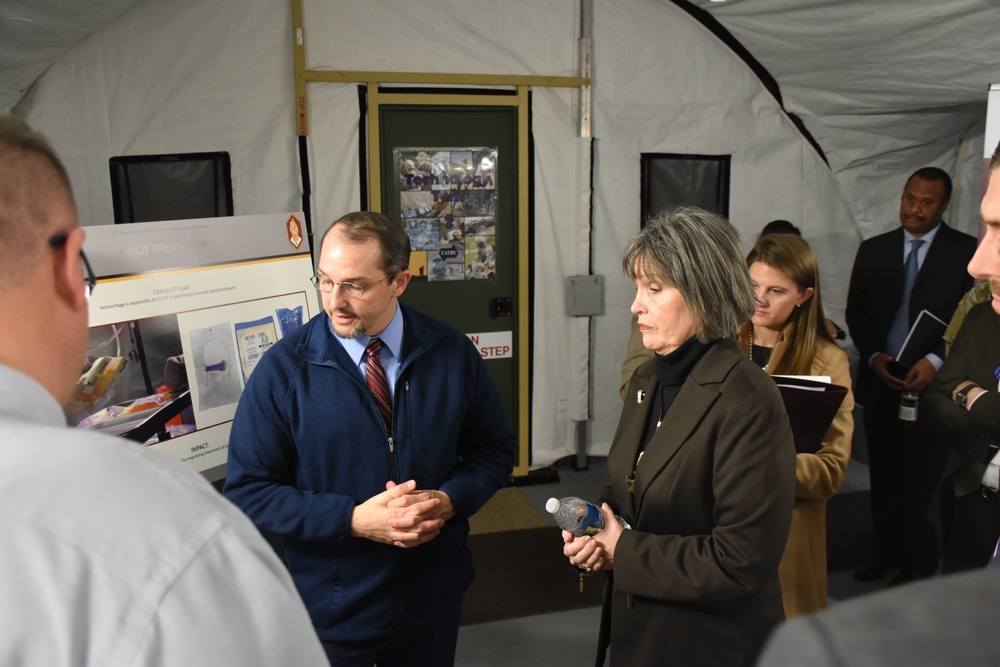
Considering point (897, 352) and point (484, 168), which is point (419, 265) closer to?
point (484, 168)

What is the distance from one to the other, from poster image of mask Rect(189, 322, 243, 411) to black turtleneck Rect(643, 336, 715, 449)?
57.1 inches

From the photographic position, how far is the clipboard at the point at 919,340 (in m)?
3.59

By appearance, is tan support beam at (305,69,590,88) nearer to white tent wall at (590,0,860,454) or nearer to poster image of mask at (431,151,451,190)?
white tent wall at (590,0,860,454)

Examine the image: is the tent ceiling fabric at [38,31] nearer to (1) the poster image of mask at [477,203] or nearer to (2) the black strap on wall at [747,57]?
(1) the poster image of mask at [477,203]

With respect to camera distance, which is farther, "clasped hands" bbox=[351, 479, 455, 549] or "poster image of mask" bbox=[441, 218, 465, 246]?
"poster image of mask" bbox=[441, 218, 465, 246]

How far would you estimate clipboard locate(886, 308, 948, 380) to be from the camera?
11.8ft

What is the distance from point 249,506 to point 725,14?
3.98 metres

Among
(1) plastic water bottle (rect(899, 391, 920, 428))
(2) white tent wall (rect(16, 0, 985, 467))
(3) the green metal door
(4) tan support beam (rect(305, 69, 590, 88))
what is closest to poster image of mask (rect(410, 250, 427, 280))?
(3) the green metal door

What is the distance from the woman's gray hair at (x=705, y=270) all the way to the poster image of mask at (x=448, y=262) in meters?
3.11

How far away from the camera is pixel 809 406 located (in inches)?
78.1

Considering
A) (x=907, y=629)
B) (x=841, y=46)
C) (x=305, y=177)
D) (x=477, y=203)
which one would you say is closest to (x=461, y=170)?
(x=477, y=203)

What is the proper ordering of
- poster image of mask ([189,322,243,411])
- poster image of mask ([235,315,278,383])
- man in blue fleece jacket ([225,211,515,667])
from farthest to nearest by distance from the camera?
1. poster image of mask ([235,315,278,383])
2. poster image of mask ([189,322,243,411])
3. man in blue fleece jacket ([225,211,515,667])

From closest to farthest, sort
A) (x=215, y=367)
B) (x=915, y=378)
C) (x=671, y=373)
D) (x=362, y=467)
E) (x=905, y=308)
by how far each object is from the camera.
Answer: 1. (x=671, y=373)
2. (x=362, y=467)
3. (x=215, y=367)
4. (x=915, y=378)
5. (x=905, y=308)

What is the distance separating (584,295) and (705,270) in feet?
10.3
